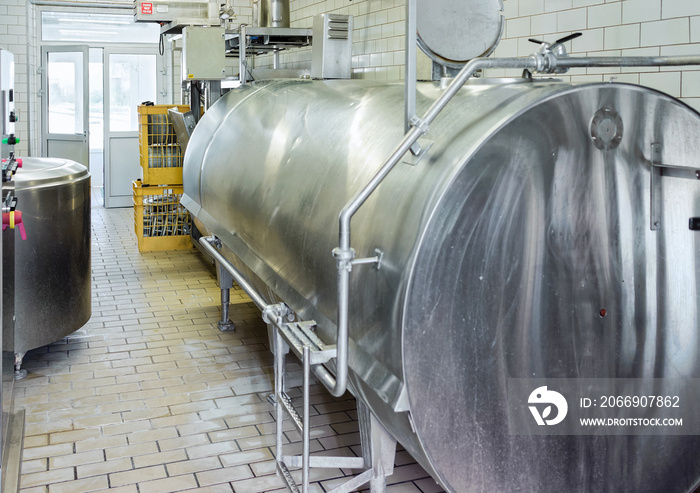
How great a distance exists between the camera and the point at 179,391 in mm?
3664

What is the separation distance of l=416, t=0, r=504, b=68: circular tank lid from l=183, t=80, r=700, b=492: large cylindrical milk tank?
260mm

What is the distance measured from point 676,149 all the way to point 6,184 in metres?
2.62

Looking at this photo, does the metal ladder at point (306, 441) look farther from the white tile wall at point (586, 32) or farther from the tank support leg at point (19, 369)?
the tank support leg at point (19, 369)

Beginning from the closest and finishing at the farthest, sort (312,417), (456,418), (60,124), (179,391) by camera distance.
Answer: (456,418) → (312,417) → (179,391) → (60,124)

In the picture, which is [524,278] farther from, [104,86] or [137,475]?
[104,86]

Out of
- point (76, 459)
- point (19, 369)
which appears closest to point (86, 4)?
point (19, 369)

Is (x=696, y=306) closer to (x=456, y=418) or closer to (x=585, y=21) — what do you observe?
(x=456, y=418)

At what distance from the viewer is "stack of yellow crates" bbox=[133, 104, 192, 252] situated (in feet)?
21.5

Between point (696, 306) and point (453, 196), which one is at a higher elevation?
point (453, 196)

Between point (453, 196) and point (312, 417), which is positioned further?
point (312, 417)

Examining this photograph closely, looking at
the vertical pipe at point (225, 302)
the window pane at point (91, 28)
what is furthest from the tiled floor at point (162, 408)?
the window pane at point (91, 28)

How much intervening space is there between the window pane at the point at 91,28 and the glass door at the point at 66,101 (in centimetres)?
104

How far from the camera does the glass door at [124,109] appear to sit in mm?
9273

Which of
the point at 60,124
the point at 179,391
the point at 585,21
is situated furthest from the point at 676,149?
the point at 60,124
